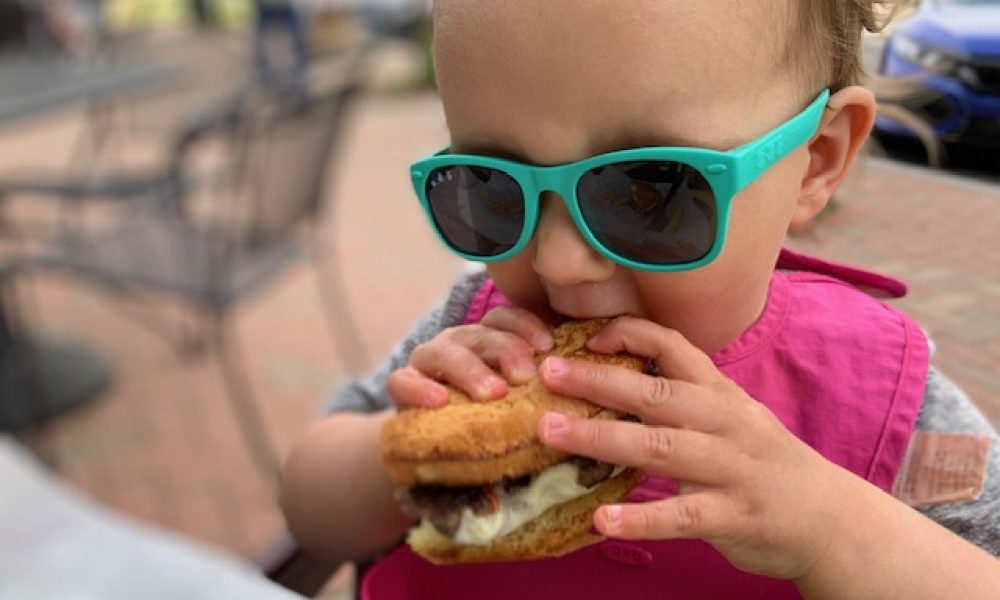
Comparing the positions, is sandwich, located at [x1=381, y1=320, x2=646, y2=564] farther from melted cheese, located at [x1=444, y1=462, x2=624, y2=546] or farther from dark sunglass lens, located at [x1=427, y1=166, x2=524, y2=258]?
dark sunglass lens, located at [x1=427, y1=166, x2=524, y2=258]

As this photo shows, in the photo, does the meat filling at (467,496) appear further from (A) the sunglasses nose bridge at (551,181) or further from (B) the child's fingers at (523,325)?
(A) the sunglasses nose bridge at (551,181)

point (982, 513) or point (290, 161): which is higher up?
point (982, 513)

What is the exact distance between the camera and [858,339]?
1.24 m

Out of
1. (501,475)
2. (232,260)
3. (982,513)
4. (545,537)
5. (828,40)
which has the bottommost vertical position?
(232,260)

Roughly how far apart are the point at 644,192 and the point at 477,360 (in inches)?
10.7

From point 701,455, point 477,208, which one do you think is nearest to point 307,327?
point 477,208

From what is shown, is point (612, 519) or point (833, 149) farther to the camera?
point (833, 149)

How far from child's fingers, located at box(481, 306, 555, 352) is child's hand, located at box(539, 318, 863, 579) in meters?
0.08

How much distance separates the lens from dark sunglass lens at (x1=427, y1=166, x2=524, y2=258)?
1.06 metres

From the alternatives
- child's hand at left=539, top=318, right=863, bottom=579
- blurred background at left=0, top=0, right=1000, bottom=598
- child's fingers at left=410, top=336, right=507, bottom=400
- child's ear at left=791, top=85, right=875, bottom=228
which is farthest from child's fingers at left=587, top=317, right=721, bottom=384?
blurred background at left=0, top=0, right=1000, bottom=598

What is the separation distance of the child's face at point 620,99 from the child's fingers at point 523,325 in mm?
35

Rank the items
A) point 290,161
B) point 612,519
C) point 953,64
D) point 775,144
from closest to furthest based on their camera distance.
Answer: point 612,519 → point 775,144 → point 953,64 → point 290,161

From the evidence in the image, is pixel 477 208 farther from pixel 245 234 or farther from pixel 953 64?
pixel 245 234

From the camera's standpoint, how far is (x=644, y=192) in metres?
0.98
